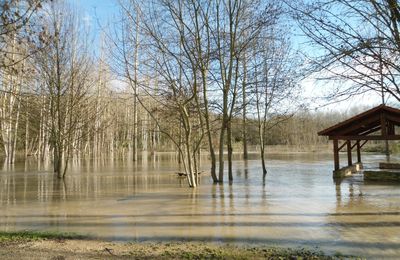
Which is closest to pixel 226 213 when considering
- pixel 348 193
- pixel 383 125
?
pixel 348 193

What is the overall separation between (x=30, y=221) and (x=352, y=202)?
30.2 feet

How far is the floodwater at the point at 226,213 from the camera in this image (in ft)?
25.5

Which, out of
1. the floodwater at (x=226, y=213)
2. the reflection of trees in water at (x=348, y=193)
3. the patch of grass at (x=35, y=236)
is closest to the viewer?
the patch of grass at (x=35, y=236)

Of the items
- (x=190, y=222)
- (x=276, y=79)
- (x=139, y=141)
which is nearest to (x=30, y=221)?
(x=190, y=222)

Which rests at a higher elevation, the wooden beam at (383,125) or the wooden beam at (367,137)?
the wooden beam at (383,125)

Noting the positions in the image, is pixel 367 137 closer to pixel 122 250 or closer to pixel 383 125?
pixel 383 125

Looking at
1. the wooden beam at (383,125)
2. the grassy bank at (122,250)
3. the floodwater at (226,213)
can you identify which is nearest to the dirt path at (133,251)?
the grassy bank at (122,250)

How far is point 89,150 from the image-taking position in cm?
5544

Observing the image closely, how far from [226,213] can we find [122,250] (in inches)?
175

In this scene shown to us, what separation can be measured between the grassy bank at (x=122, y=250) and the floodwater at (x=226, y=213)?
0.61m

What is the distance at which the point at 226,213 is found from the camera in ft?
34.6

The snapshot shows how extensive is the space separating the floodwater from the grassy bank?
61 cm

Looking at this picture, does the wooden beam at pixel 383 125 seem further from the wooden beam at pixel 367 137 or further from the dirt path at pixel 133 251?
the dirt path at pixel 133 251

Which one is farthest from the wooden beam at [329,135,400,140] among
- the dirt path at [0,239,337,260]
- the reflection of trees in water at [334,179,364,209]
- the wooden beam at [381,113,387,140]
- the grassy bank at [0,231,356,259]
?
the dirt path at [0,239,337,260]
